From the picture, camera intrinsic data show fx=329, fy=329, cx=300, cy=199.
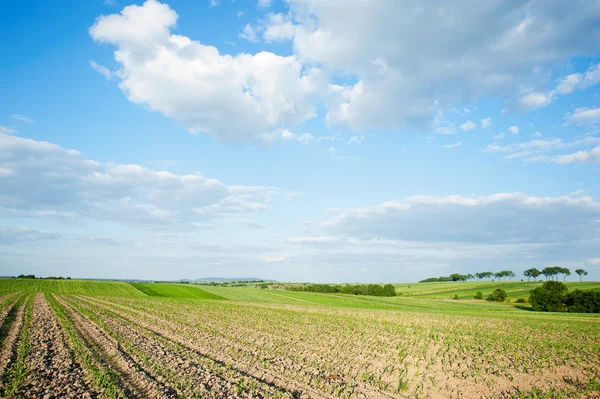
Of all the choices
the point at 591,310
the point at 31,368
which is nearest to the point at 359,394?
the point at 31,368

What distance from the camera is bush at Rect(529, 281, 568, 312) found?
213ft

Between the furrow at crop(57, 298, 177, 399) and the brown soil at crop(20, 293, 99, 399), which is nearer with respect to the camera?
the brown soil at crop(20, 293, 99, 399)

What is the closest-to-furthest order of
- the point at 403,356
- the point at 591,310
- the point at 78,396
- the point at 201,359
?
the point at 78,396 < the point at 201,359 < the point at 403,356 < the point at 591,310

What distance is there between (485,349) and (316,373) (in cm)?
1222

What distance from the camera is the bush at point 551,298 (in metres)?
65.0

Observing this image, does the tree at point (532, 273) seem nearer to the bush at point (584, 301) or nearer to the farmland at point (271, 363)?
the bush at point (584, 301)

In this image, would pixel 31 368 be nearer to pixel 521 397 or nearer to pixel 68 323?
pixel 68 323

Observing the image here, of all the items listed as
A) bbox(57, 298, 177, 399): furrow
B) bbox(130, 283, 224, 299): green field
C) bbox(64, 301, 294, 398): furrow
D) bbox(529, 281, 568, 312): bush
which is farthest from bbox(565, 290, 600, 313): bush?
bbox(57, 298, 177, 399): furrow

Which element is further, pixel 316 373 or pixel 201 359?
pixel 201 359

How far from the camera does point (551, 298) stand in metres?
65.4

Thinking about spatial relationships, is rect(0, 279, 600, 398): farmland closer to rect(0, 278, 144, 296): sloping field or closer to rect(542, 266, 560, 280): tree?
rect(0, 278, 144, 296): sloping field

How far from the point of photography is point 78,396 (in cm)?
961

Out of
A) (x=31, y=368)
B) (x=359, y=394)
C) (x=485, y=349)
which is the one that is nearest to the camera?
(x=359, y=394)

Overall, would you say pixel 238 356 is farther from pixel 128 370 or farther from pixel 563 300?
pixel 563 300
